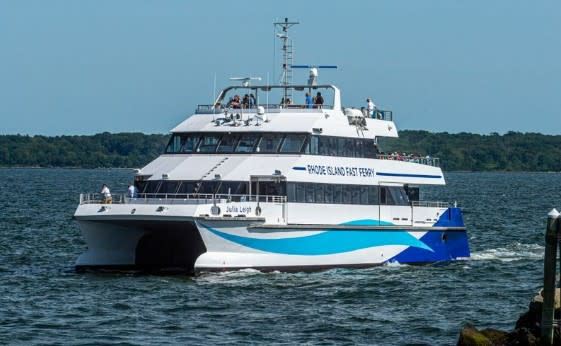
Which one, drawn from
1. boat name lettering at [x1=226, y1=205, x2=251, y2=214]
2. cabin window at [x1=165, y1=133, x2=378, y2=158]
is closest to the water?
boat name lettering at [x1=226, y1=205, x2=251, y2=214]

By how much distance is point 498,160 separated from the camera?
656 feet

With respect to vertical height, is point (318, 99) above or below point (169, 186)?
above

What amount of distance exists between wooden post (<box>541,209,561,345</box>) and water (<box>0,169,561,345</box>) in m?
2.81

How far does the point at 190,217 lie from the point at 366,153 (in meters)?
7.95

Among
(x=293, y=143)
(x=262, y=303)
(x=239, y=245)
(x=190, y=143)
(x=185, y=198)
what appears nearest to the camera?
(x=262, y=303)

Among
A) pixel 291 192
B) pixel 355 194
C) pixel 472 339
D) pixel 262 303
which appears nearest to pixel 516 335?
pixel 472 339

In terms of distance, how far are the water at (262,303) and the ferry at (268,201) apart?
0.72 metres

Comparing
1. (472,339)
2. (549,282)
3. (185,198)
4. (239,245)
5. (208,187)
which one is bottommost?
(472,339)

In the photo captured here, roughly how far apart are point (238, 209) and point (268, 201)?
161 cm

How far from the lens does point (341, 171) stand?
39250 mm

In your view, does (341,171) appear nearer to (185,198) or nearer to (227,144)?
(227,144)

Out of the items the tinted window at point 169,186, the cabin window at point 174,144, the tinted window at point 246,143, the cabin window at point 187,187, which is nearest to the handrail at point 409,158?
the tinted window at point 246,143

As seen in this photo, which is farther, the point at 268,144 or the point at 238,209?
the point at 268,144

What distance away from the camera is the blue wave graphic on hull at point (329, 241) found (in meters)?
35.9
